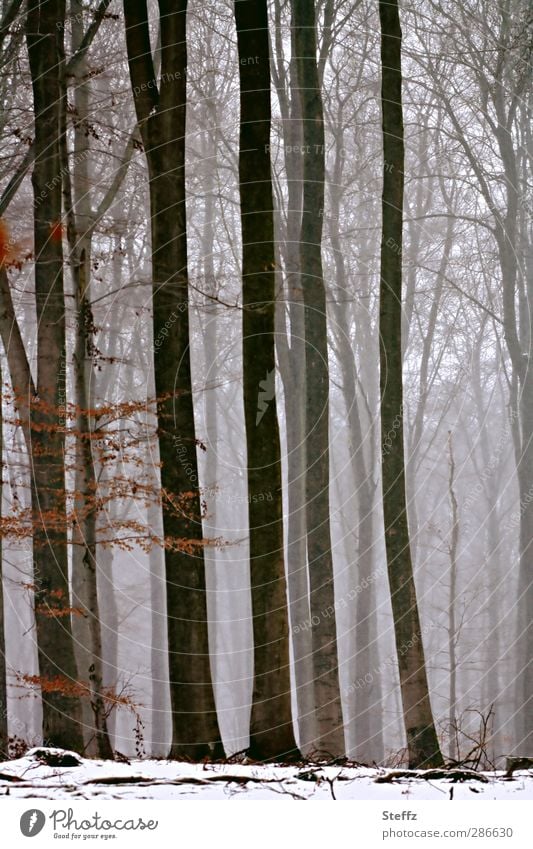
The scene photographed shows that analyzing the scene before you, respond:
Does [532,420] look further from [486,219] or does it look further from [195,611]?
[195,611]

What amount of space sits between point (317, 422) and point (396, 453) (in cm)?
237

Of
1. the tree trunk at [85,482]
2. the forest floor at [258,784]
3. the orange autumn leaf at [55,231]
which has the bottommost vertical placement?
the forest floor at [258,784]

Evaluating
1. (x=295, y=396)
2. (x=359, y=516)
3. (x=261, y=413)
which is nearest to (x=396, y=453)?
(x=261, y=413)

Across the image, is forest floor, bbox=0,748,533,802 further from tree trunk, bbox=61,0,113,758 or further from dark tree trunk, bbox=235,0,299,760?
tree trunk, bbox=61,0,113,758

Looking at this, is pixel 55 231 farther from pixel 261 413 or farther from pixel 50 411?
pixel 261 413

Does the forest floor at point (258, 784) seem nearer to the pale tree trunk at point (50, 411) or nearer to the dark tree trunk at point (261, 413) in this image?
the dark tree trunk at point (261, 413)

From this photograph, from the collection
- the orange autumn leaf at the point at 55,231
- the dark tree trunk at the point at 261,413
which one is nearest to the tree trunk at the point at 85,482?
the orange autumn leaf at the point at 55,231

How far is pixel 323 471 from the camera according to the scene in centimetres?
1409

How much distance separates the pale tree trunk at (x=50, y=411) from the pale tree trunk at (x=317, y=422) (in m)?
3.82

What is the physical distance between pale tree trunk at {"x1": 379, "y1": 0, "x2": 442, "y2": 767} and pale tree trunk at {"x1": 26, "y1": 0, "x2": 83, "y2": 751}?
3999 millimetres

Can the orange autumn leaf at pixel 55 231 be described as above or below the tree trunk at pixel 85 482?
above

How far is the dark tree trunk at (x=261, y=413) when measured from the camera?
9.77m

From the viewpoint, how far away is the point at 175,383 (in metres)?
10.7

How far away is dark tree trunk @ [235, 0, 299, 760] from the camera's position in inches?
385
